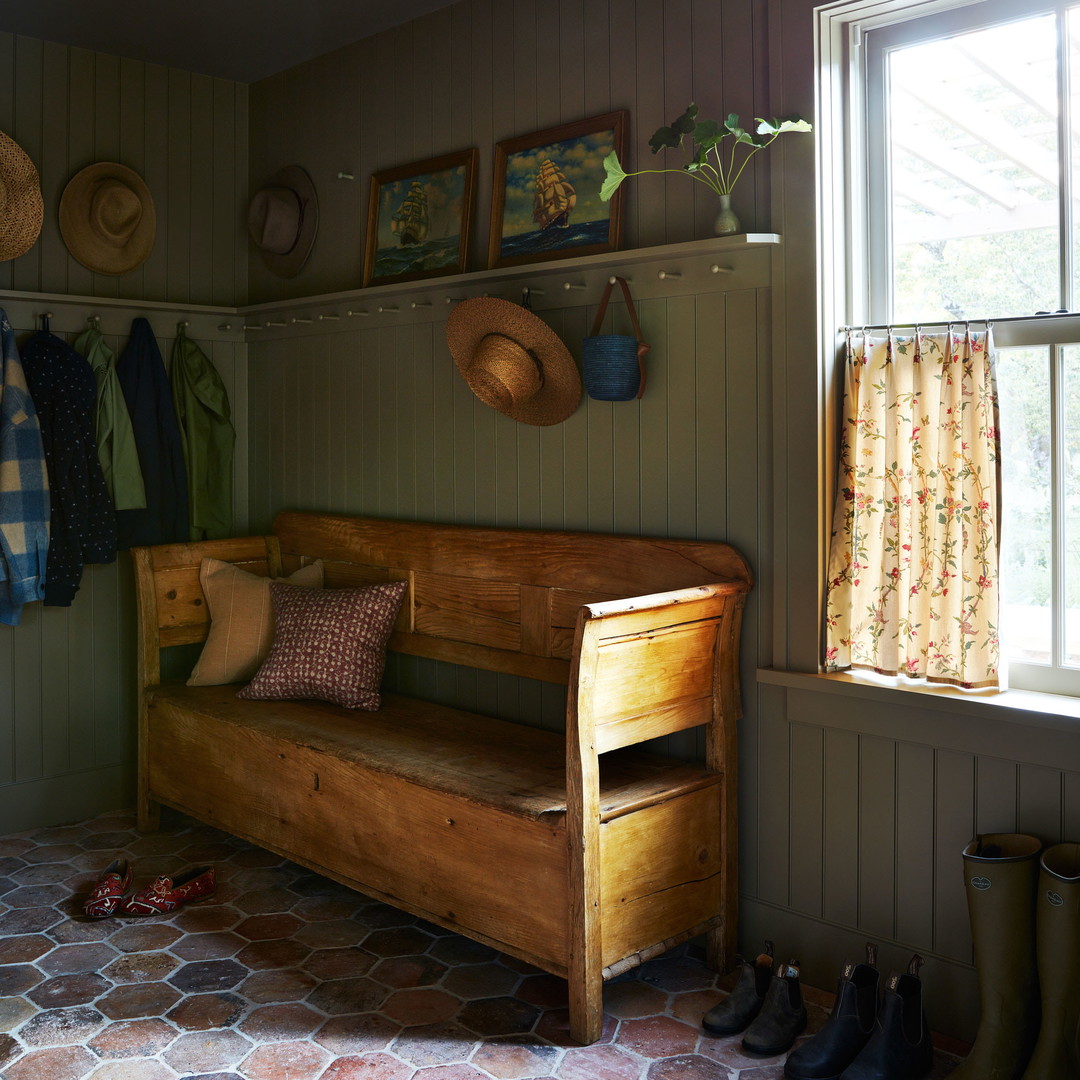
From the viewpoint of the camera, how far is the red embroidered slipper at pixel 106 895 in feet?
9.66

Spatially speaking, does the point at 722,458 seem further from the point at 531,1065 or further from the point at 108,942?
the point at 108,942

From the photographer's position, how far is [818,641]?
2555mm

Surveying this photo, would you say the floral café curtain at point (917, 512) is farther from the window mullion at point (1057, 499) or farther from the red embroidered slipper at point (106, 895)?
the red embroidered slipper at point (106, 895)

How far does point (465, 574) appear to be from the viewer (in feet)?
10.7

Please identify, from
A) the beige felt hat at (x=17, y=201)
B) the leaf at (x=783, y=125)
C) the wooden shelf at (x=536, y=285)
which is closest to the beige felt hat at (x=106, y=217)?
the beige felt hat at (x=17, y=201)

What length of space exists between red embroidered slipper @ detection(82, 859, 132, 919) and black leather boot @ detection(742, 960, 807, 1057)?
5.73ft

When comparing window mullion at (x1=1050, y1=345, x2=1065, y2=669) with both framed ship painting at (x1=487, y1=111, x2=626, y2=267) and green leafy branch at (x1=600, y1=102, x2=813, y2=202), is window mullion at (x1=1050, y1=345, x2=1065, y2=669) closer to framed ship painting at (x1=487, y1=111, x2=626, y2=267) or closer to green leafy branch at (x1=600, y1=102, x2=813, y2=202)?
green leafy branch at (x1=600, y1=102, x2=813, y2=202)

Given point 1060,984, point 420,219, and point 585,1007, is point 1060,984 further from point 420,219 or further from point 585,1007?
point 420,219

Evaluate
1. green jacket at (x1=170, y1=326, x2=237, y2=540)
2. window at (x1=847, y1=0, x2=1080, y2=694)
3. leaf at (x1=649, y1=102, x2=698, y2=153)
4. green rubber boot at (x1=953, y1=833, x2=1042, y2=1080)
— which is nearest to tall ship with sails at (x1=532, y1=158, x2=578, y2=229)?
leaf at (x1=649, y1=102, x2=698, y2=153)

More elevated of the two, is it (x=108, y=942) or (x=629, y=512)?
(x=629, y=512)

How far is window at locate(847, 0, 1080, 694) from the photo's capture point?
2291mm

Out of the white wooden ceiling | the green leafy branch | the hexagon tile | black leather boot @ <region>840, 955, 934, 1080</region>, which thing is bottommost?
the hexagon tile


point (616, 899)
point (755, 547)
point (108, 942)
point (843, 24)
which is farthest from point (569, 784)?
point (843, 24)

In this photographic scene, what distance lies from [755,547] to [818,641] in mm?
279
